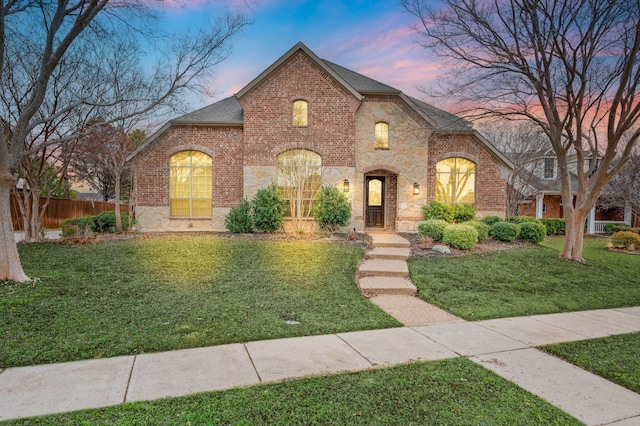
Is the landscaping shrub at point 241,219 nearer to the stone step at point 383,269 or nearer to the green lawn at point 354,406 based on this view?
the stone step at point 383,269

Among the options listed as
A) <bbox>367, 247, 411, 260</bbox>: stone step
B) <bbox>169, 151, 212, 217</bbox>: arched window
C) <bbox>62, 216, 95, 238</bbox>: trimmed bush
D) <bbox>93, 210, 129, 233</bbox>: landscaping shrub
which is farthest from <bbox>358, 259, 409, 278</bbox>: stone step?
<bbox>93, 210, 129, 233</bbox>: landscaping shrub

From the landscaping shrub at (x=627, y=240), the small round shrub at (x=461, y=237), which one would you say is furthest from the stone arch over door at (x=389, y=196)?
the landscaping shrub at (x=627, y=240)

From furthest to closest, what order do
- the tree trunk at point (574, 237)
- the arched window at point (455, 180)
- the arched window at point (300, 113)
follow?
the arched window at point (455, 180), the arched window at point (300, 113), the tree trunk at point (574, 237)

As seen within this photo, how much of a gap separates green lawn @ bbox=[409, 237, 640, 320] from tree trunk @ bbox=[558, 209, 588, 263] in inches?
15.7

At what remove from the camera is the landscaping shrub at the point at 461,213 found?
14703 mm

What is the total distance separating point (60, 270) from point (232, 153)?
27.8 ft

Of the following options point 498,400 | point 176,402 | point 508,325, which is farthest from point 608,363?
point 176,402

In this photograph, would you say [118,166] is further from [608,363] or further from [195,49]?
[608,363]

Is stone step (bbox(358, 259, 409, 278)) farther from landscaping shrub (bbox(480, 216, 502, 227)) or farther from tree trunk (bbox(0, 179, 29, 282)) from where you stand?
landscaping shrub (bbox(480, 216, 502, 227))

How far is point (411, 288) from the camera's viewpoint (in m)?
7.29

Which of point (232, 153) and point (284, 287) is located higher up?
point (232, 153)

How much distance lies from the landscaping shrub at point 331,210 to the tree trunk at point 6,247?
8.86 meters

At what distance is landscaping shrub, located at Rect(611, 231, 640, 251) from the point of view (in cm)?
1476

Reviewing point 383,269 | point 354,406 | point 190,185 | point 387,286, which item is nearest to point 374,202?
point 190,185
